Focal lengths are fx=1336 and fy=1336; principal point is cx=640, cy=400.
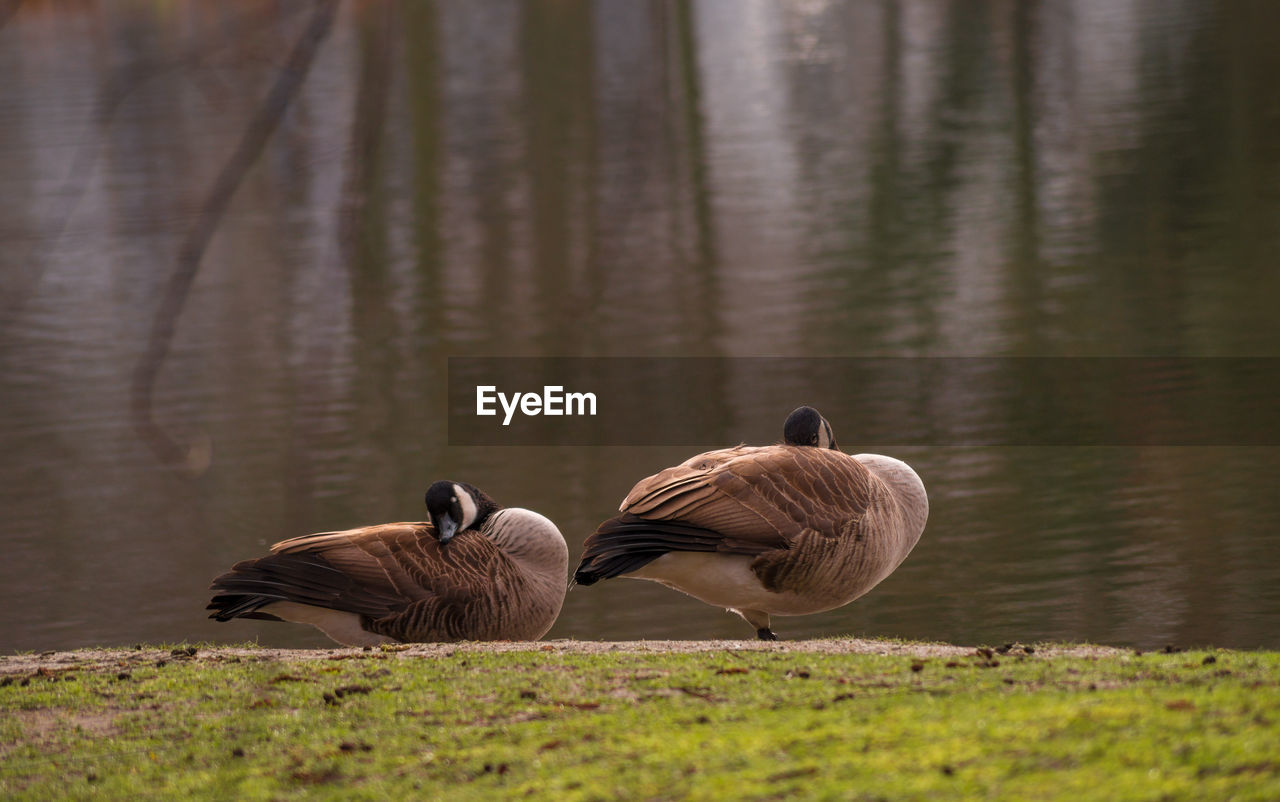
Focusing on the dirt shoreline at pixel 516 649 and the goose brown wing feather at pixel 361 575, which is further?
the goose brown wing feather at pixel 361 575

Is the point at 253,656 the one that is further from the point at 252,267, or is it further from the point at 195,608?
the point at 252,267

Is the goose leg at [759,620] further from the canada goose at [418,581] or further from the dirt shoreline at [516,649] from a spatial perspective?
the canada goose at [418,581]

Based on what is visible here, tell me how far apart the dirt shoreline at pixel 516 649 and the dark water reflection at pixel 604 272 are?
160 cm

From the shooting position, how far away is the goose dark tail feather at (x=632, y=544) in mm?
7461

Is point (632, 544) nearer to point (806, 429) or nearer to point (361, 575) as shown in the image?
point (361, 575)

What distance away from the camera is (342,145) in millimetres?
3811

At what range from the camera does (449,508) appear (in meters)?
8.49

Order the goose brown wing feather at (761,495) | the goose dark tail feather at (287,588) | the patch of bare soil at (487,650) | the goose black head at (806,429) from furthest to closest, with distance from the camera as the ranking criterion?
the goose black head at (806,429) < the goose dark tail feather at (287,588) < the goose brown wing feather at (761,495) < the patch of bare soil at (487,650)

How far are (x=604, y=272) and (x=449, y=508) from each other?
3028mm

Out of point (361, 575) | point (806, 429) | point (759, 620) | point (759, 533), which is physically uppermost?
point (806, 429)

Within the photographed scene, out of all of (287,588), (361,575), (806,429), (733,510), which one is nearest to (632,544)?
(733,510)

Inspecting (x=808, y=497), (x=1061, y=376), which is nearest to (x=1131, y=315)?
(x=1061, y=376)

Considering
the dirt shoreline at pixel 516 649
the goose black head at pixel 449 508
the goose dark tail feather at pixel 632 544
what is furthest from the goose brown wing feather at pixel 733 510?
the goose black head at pixel 449 508

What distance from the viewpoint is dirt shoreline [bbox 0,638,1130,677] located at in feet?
21.8
